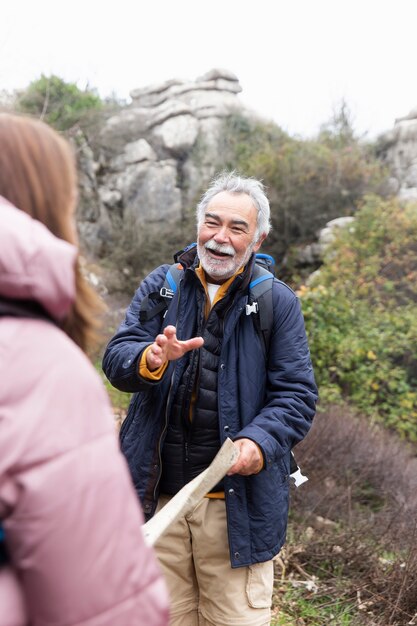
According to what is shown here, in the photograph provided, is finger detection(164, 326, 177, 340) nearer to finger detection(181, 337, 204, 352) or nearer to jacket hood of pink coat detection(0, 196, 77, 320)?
finger detection(181, 337, 204, 352)

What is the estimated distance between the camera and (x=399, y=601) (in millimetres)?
3402

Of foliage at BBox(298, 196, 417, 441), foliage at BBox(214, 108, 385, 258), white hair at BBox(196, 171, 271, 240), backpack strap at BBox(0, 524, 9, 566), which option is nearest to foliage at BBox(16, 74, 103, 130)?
foliage at BBox(214, 108, 385, 258)

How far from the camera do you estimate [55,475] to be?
0.96m

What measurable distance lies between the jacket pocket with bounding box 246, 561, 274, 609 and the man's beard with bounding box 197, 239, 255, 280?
1202 mm

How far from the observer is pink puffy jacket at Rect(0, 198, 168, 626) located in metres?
0.95

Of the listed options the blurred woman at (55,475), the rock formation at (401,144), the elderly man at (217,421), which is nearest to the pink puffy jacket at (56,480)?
the blurred woman at (55,475)

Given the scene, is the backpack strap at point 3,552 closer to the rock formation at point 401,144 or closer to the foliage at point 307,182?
the foliage at point 307,182

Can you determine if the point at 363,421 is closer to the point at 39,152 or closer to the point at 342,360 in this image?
the point at 342,360

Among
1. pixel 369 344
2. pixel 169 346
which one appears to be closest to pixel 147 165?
pixel 369 344

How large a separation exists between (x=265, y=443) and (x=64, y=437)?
1337 mm

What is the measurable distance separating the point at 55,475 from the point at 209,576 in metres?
1.68

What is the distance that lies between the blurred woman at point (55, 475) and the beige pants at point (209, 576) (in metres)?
1.38

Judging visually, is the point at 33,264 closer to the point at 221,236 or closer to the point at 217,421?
the point at 217,421

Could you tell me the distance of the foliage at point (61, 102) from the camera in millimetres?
17828
